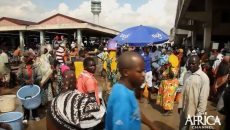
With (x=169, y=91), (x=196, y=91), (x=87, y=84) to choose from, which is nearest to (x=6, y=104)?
(x=87, y=84)

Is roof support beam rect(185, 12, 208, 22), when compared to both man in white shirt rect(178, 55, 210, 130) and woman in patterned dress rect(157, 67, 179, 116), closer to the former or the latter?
woman in patterned dress rect(157, 67, 179, 116)

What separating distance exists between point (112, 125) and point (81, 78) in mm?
2200

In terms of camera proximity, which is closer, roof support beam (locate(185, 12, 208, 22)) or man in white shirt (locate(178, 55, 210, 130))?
man in white shirt (locate(178, 55, 210, 130))

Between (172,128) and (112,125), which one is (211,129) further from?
(112,125)

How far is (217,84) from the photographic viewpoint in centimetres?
829

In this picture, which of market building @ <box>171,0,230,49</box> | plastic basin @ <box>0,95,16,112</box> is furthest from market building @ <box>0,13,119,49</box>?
plastic basin @ <box>0,95,16,112</box>

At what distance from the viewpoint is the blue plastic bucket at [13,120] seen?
5.59 meters

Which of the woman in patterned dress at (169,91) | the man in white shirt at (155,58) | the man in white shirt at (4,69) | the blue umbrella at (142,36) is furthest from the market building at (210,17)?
the woman in patterned dress at (169,91)

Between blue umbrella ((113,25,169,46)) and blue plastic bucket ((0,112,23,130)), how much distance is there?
181 inches

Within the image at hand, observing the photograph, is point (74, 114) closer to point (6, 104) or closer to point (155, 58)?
point (6, 104)

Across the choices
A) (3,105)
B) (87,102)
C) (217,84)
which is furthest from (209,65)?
(87,102)

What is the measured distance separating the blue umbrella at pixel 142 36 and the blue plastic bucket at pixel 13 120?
4.61 metres

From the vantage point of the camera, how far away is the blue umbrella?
30.7 feet

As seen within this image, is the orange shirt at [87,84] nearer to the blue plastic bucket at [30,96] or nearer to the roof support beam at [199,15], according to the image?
the blue plastic bucket at [30,96]
